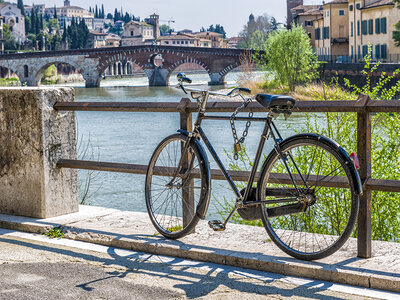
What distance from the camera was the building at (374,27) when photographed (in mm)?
35312

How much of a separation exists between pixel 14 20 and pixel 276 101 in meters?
109

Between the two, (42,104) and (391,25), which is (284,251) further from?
(391,25)

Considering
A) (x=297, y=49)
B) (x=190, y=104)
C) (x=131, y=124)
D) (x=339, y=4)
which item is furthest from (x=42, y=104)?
(x=339, y=4)

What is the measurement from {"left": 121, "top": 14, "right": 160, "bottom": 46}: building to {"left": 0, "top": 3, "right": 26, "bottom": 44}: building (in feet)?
53.0

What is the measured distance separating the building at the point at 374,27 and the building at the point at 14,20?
73.1 meters

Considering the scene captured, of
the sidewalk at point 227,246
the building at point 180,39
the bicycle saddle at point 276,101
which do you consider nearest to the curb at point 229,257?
the sidewalk at point 227,246

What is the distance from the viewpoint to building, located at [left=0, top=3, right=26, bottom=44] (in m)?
106

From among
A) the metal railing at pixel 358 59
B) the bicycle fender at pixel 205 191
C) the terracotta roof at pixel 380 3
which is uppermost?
the terracotta roof at pixel 380 3

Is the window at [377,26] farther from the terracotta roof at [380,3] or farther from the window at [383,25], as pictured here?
the terracotta roof at [380,3]

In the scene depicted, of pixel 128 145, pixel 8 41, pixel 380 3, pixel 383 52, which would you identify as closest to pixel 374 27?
pixel 380 3

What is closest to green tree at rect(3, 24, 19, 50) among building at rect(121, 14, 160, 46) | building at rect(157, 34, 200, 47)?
building at rect(121, 14, 160, 46)

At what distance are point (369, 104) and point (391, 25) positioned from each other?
34.0 m

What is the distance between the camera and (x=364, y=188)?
9.87 ft

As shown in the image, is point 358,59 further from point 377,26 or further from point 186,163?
point 186,163
